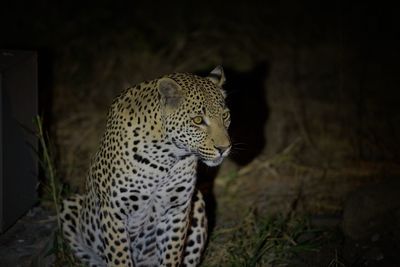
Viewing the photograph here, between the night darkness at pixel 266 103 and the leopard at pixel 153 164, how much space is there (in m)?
0.81

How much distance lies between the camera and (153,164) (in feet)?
20.2

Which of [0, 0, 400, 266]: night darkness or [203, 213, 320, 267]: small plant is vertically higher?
[0, 0, 400, 266]: night darkness

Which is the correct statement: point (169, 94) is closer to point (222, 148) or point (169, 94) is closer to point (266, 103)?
point (222, 148)

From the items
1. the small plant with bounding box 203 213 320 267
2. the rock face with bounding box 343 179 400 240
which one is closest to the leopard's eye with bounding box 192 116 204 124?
the small plant with bounding box 203 213 320 267

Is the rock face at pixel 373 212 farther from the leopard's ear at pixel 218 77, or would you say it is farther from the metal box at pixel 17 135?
the metal box at pixel 17 135

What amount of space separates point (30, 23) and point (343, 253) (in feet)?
23.5

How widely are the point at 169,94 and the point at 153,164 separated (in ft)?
1.90

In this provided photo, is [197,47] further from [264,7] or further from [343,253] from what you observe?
[343,253]

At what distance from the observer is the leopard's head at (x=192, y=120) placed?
5.97m

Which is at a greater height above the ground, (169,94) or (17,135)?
(169,94)

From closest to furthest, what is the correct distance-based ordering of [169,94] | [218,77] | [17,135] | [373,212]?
1. [169,94]
2. [218,77]
3. [17,135]
4. [373,212]

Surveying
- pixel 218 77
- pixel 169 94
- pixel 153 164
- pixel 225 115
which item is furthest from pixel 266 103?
pixel 169 94

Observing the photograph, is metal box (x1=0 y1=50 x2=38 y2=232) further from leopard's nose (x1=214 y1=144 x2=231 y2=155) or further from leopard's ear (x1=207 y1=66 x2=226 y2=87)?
leopard's nose (x1=214 y1=144 x2=231 y2=155)

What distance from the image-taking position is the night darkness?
7.65m
